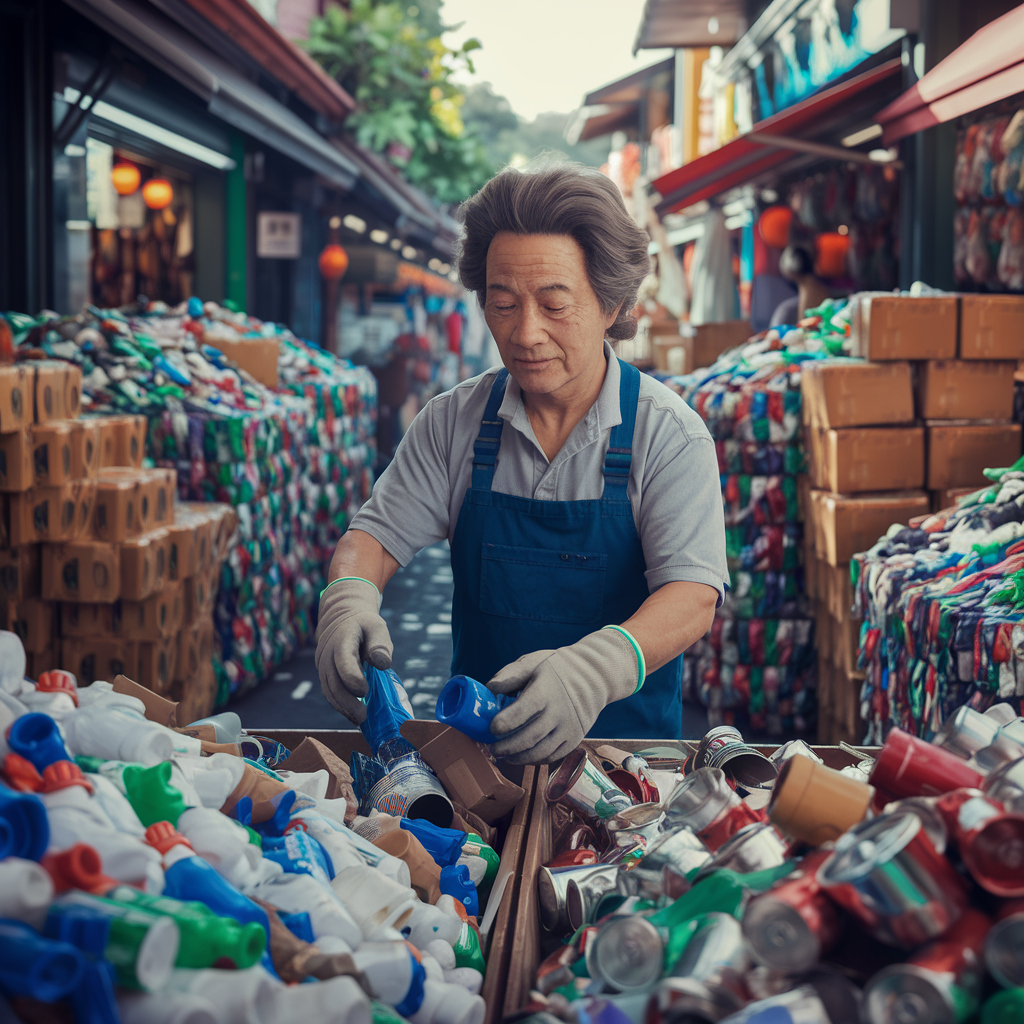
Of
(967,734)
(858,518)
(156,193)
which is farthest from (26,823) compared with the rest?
(156,193)

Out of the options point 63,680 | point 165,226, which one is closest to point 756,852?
point 63,680

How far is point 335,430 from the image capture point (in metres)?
7.46

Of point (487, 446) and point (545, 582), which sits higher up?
point (487, 446)

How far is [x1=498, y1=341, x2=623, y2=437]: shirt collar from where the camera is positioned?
2.37m

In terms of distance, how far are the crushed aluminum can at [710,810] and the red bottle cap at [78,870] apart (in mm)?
787

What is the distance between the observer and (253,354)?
22.1 ft

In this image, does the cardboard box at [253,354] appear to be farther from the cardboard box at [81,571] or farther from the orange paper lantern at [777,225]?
the orange paper lantern at [777,225]

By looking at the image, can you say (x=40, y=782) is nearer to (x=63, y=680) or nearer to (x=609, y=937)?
(x=63, y=680)

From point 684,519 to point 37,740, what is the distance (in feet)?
4.47

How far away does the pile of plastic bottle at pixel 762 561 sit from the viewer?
4.90m

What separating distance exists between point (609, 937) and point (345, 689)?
0.99 meters

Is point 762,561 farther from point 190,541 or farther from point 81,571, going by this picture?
point 81,571

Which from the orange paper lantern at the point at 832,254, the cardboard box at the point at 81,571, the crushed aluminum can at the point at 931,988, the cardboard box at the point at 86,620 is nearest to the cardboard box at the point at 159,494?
the cardboard box at the point at 81,571

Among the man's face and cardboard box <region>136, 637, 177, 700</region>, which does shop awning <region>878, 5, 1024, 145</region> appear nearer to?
the man's face
